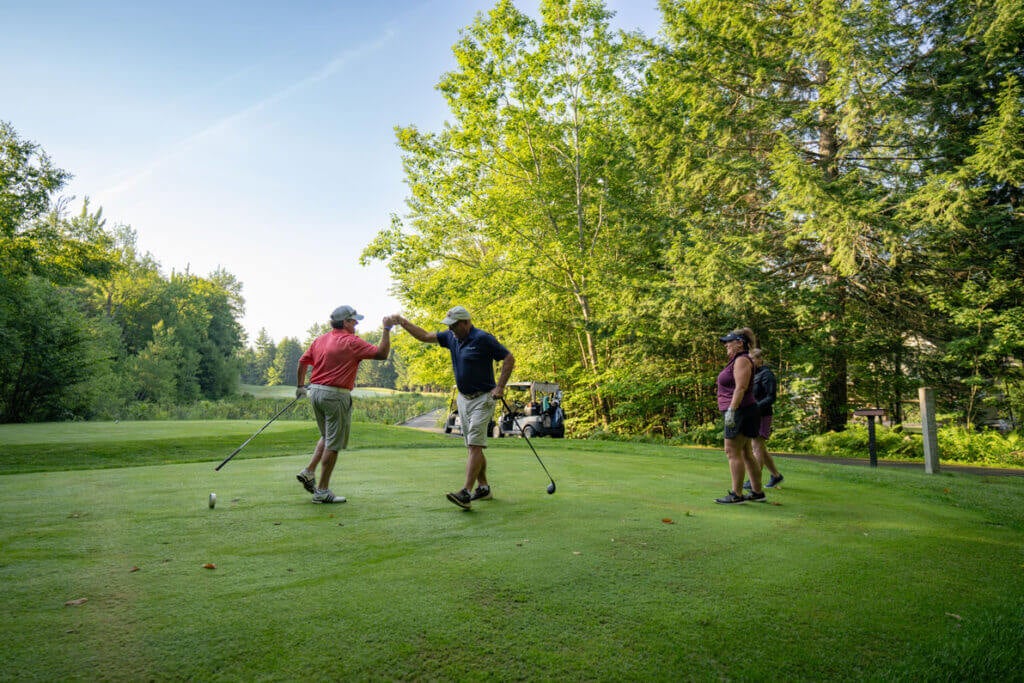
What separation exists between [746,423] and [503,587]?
3662 mm

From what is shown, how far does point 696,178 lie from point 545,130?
6.38m

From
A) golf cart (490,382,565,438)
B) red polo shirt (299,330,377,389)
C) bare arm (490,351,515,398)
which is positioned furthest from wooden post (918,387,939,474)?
golf cart (490,382,565,438)

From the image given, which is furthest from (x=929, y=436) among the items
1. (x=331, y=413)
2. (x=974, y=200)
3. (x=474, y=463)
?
(x=331, y=413)

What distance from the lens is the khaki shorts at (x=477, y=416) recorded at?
17.6 ft

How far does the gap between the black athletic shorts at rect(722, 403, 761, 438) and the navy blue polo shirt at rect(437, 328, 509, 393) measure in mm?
2365

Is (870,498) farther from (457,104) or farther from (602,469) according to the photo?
Result: (457,104)

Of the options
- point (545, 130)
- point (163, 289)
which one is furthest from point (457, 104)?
point (163, 289)

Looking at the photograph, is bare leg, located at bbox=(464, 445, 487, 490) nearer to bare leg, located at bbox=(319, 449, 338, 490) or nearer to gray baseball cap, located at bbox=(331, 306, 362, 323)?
bare leg, located at bbox=(319, 449, 338, 490)

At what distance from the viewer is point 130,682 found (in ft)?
6.49

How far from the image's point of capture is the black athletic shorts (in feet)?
18.3

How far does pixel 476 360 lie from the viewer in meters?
5.40

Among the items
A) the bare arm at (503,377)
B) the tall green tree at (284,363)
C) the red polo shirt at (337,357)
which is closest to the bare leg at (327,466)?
the red polo shirt at (337,357)

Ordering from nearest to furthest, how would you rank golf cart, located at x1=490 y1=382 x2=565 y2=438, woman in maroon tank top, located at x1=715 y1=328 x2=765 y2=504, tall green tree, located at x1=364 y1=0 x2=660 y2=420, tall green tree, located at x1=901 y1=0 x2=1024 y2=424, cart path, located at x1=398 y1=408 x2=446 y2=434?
woman in maroon tank top, located at x1=715 y1=328 x2=765 y2=504 → tall green tree, located at x1=901 y1=0 x2=1024 y2=424 → golf cart, located at x1=490 y1=382 x2=565 y2=438 → tall green tree, located at x1=364 y1=0 x2=660 y2=420 → cart path, located at x1=398 y1=408 x2=446 y2=434

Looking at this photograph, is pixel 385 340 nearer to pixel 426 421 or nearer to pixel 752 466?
pixel 752 466
